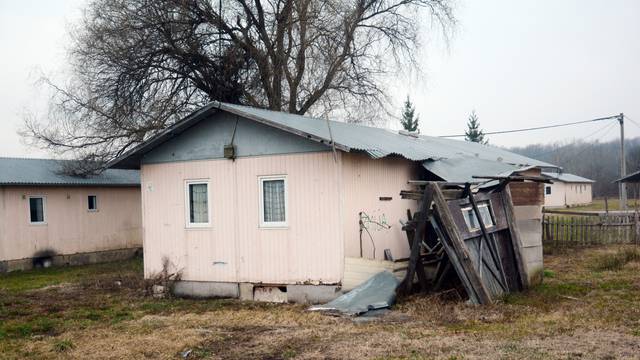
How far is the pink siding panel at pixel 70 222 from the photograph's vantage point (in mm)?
20734

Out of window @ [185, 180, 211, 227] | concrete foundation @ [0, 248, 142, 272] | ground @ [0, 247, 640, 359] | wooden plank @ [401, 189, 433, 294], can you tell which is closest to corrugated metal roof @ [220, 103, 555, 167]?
wooden plank @ [401, 189, 433, 294]

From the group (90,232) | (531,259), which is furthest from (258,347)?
(90,232)

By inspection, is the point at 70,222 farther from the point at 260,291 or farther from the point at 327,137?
the point at 327,137

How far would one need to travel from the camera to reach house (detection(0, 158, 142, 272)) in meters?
20.7

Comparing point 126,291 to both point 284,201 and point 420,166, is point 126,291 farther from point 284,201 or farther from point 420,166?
point 420,166

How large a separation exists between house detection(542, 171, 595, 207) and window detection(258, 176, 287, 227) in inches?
1689

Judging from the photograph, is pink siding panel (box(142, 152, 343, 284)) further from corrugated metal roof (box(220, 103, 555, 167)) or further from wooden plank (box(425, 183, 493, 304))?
wooden plank (box(425, 183, 493, 304))

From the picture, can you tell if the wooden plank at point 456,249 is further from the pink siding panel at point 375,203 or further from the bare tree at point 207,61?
the bare tree at point 207,61

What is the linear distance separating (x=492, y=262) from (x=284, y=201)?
4.08m

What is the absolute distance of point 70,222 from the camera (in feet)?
74.1

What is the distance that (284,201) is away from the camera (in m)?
12.6

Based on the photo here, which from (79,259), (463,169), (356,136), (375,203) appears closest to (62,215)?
(79,259)

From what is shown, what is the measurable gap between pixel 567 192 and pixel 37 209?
47.6 metres

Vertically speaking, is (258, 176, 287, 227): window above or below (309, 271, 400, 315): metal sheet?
above
